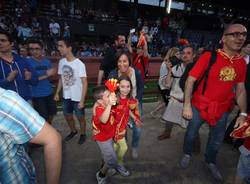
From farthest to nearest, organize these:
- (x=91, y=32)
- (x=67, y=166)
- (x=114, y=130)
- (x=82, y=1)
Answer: (x=82, y=1) → (x=91, y=32) → (x=67, y=166) → (x=114, y=130)

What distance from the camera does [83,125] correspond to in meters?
4.50

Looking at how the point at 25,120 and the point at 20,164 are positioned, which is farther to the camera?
the point at 20,164

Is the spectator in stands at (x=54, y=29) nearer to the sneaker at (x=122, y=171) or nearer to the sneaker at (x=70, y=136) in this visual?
the sneaker at (x=70, y=136)

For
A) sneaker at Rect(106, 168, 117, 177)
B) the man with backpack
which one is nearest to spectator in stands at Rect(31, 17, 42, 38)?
sneaker at Rect(106, 168, 117, 177)

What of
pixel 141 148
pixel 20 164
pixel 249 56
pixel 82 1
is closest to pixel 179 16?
pixel 82 1

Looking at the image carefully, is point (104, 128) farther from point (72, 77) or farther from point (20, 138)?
point (20, 138)

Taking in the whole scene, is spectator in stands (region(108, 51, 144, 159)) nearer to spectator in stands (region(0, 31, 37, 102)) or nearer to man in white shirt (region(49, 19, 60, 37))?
spectator in stands (region(0, 31, 37, 102))

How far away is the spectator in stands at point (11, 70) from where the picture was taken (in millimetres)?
3207

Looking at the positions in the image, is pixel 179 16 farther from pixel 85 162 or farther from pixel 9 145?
pixel 9 145

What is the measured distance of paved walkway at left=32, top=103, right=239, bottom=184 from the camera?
360 cm

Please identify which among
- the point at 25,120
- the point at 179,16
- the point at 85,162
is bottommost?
the point at 85,162

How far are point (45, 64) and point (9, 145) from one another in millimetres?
3132

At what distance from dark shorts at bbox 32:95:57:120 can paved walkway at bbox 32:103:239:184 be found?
0.58 metres

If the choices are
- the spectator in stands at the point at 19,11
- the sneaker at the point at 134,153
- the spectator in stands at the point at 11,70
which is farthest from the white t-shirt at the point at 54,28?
the sneaker at the point at 134,153
